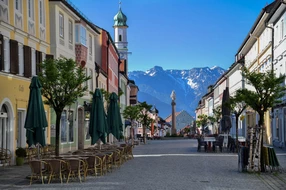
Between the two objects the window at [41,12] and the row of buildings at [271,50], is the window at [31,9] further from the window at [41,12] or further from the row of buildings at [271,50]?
the row of buildings at [271,50]

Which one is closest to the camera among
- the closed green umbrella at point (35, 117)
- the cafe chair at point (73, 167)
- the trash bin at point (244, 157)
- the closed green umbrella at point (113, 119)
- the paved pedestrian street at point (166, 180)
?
the paved pedestrian street at point (166, 180)

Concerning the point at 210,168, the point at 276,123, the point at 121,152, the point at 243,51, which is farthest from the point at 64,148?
the point at 243,51

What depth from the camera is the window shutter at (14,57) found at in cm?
2288

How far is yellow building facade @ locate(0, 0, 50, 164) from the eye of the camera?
73.0 ft

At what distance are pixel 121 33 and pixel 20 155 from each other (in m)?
93.9

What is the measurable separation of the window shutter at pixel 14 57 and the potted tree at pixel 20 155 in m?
3.30

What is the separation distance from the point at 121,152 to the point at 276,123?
20.2 m

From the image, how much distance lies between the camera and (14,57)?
76.0 ft

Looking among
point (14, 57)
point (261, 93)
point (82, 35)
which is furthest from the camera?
point (82, 35)

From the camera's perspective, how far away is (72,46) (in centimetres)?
3506

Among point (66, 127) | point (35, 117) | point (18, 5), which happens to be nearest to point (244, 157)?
point (35, 117)

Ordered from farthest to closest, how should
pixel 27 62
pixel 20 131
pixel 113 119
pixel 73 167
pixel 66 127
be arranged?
pixel 66 127
pixel 113 119
pixel 27 62
pixel 20 131
pixel 73 167

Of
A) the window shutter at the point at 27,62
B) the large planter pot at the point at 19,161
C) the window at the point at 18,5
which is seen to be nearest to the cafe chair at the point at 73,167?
the large planter pot at the point at 19,161

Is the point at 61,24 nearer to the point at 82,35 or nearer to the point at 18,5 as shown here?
the point at 82,35
